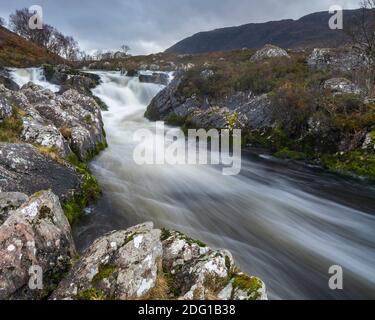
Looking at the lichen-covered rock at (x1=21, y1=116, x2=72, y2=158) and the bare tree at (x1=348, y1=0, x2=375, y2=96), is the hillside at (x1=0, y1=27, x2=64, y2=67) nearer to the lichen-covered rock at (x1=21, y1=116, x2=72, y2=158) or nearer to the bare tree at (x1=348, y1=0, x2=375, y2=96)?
the lichen-covered rock at (x1=21, y1=116, x2=72, y2=158)

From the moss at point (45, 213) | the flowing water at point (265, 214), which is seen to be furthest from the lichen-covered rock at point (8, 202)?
the flowing water at point (265, 214)

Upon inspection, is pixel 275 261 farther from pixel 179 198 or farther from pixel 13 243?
pixel 13 243

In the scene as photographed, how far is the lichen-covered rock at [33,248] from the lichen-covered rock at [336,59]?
26.2m

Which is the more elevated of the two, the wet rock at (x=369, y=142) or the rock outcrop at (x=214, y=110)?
the rock outcrop at (x=214, y=110)

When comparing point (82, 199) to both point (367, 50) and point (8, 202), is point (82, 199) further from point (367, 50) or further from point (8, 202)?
point (367, 50)

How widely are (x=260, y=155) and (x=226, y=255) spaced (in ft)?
41.3

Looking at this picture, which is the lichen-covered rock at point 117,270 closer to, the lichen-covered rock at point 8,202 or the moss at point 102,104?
the lichen-covered rock at point 8,202

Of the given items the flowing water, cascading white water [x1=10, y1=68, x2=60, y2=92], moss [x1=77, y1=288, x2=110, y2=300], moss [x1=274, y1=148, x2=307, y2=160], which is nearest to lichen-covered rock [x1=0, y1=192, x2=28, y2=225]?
the flowing water

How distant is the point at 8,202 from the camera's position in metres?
6.05

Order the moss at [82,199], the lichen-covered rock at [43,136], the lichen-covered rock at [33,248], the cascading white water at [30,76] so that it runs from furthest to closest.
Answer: the cascading white water at [30,76] → the lichen-covered rock at [43,136] → the moss at [82,199] → the lichen-covered rock at [33,248]

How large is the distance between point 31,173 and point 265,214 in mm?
6763

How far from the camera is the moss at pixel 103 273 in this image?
15.8 ft

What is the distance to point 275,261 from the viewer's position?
7.64m

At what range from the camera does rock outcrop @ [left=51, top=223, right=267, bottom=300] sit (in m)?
4.66
